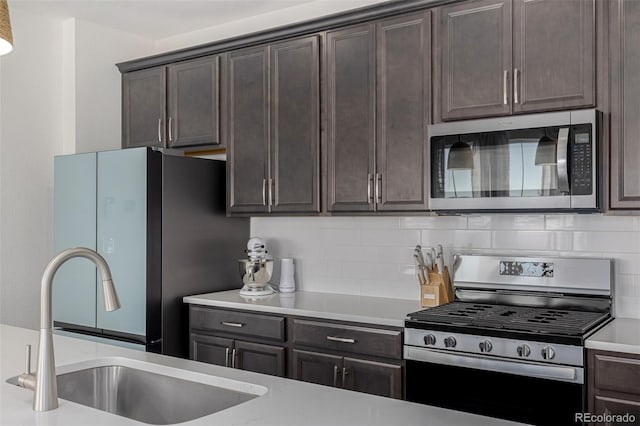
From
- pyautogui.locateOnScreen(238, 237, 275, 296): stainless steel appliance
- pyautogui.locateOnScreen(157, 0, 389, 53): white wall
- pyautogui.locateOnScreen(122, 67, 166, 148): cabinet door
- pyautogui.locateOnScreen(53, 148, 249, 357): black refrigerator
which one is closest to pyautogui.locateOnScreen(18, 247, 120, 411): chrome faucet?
pyautogui.locateOnScreen(53, 148, 249, 357): black refrigerator

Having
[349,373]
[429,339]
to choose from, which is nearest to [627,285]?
[429,339]

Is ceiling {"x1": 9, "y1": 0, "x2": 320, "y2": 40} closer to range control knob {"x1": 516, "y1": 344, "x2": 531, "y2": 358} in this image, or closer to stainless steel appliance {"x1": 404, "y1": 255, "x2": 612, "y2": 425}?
stainless steel appliance {"x1": 404, "y1": 255, "x2": 612, "y2": 425}

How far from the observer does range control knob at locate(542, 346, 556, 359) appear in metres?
2.42

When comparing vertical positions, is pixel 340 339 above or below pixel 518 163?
below

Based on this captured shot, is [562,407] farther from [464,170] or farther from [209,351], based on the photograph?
[209,351]

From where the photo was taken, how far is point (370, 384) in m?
2.95

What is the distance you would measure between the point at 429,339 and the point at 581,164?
3.25 ft

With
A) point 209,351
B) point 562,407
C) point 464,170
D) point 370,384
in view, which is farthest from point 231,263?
point 562,407

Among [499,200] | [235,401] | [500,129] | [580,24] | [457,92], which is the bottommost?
[235,401]

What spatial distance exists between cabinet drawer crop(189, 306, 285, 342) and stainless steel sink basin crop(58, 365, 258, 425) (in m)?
1.31

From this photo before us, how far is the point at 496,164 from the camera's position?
288 centimetres

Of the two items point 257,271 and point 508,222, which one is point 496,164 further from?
point 257,271

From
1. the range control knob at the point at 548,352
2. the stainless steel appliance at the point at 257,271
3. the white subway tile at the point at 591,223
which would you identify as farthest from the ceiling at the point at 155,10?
the range control knob at the point at 548,352

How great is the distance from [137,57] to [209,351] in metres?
2.35
